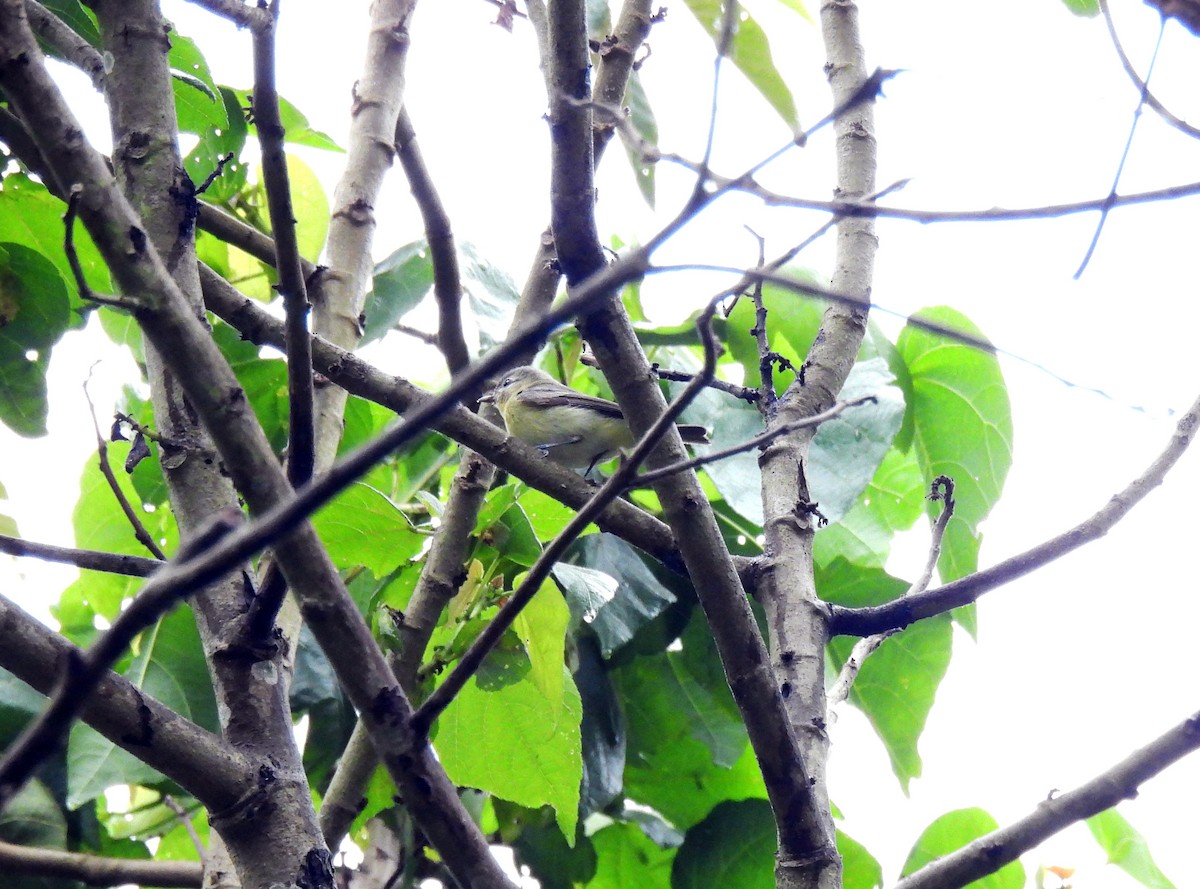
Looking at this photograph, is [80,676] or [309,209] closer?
[80,676]

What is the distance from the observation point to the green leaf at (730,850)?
2.57m

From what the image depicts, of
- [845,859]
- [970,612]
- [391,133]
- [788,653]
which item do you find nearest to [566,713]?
[788,653]

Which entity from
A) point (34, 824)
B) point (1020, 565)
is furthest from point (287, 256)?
point (34, 824)

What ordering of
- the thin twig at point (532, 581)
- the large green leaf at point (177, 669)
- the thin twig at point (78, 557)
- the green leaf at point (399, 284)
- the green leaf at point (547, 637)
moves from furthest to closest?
the green leaf at point (399, 284)
the large green leaf at point (177, 669)
the green leaf at point (547, 637)
the thin twig at point (78, 557)
the thin twig at point (532, 581)

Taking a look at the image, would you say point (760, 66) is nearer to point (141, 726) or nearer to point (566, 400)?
point (566, 400)

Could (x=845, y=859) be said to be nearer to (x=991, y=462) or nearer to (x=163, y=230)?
(x=991, y=462)

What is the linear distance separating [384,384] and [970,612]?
5.11ft

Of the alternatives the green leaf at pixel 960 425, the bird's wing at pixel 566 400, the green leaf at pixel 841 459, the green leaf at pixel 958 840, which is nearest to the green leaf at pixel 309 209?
the bird's wing at pixel 566 400

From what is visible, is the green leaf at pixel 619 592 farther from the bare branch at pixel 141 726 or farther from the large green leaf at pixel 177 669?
the bare branch at pixel 141 726

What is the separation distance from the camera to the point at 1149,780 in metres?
1.57

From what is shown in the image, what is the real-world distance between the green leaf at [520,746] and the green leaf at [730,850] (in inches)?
18.0

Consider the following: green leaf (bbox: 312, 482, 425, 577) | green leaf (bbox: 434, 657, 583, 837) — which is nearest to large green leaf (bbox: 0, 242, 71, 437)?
green leaf (bbox: 312, 482, 425, 577)

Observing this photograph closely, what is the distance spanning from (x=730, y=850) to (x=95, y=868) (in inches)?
54.8

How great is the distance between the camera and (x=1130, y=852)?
8.50 feet
